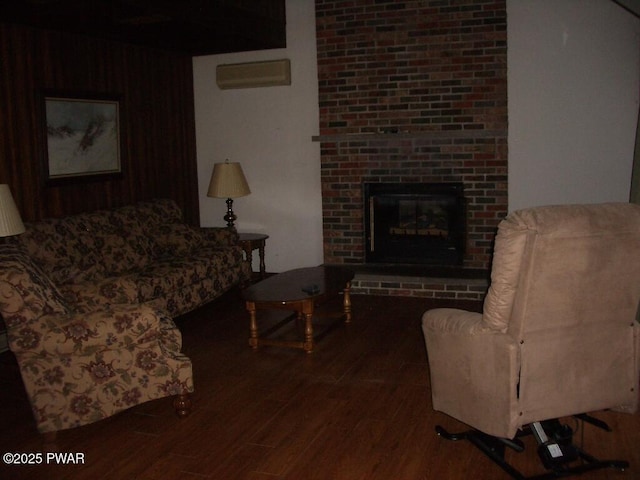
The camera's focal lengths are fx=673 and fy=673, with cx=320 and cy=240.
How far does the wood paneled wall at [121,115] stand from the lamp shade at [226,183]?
69cm

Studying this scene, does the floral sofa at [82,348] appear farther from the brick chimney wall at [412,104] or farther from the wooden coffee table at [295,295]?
the brick chimney wall at [412,104]

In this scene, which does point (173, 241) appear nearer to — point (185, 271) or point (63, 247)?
point (185, 271)

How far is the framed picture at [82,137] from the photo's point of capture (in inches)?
211

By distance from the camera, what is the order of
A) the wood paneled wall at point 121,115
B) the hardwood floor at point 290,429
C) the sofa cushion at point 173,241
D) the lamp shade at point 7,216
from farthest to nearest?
the sofa cushion at point 173,241 < the wood paneled wall at point 121,115 < the lamp shade at point 7,216 < the hardwood floor at point 290,429

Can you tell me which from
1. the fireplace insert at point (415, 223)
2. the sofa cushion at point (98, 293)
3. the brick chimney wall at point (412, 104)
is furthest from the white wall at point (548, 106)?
the sofa cushion at point (98, 293)

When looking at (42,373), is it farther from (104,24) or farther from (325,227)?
(325,227)

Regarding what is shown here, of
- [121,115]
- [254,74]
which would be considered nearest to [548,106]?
[254,74]

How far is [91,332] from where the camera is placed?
132 inches

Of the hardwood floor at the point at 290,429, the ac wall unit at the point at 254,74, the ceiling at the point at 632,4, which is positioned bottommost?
the hardwood floor at the point at 290,429

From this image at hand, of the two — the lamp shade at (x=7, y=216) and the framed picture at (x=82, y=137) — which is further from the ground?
the framed picture at (x=82, y=137)

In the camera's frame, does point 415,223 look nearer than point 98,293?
No

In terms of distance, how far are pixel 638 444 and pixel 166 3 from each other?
13.4 feet

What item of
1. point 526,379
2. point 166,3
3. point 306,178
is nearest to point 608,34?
point 306,178

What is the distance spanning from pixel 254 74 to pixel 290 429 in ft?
14.2
